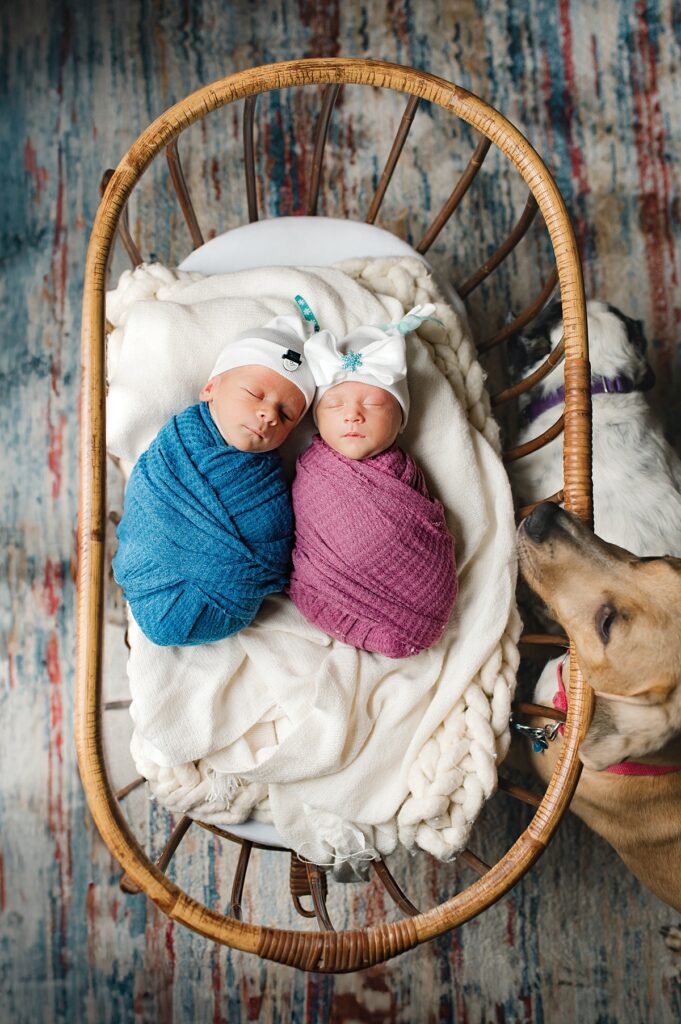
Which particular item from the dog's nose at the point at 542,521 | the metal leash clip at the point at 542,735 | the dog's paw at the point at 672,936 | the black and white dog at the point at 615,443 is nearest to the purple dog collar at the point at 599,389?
the black and white dog at the point at 615,443

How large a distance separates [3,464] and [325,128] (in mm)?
937

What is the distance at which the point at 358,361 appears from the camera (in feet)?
3.94

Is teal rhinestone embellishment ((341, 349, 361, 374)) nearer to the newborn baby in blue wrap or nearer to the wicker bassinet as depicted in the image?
the newborn baby in blue wrap

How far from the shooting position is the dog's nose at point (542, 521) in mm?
1197

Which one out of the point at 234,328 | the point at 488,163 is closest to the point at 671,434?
the point at 488,163

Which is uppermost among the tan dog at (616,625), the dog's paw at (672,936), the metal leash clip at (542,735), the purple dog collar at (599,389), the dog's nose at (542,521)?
the purple dog collar at (599,389)

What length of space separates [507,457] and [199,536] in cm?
58

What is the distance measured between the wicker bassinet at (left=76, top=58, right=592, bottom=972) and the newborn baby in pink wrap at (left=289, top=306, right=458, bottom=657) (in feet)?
0.72

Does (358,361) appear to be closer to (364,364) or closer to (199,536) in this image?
(364,364)

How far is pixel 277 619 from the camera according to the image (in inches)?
51.1

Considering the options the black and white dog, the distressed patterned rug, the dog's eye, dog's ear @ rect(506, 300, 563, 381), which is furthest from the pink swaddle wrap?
the distressed patterned rug

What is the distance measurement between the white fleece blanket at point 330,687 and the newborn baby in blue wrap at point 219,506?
9 cm

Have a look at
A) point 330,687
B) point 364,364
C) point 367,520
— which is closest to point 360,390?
point 364,364

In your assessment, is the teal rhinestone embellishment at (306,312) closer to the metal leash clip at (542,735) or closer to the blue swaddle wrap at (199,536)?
the blue swaddle wrap at (199,536)
